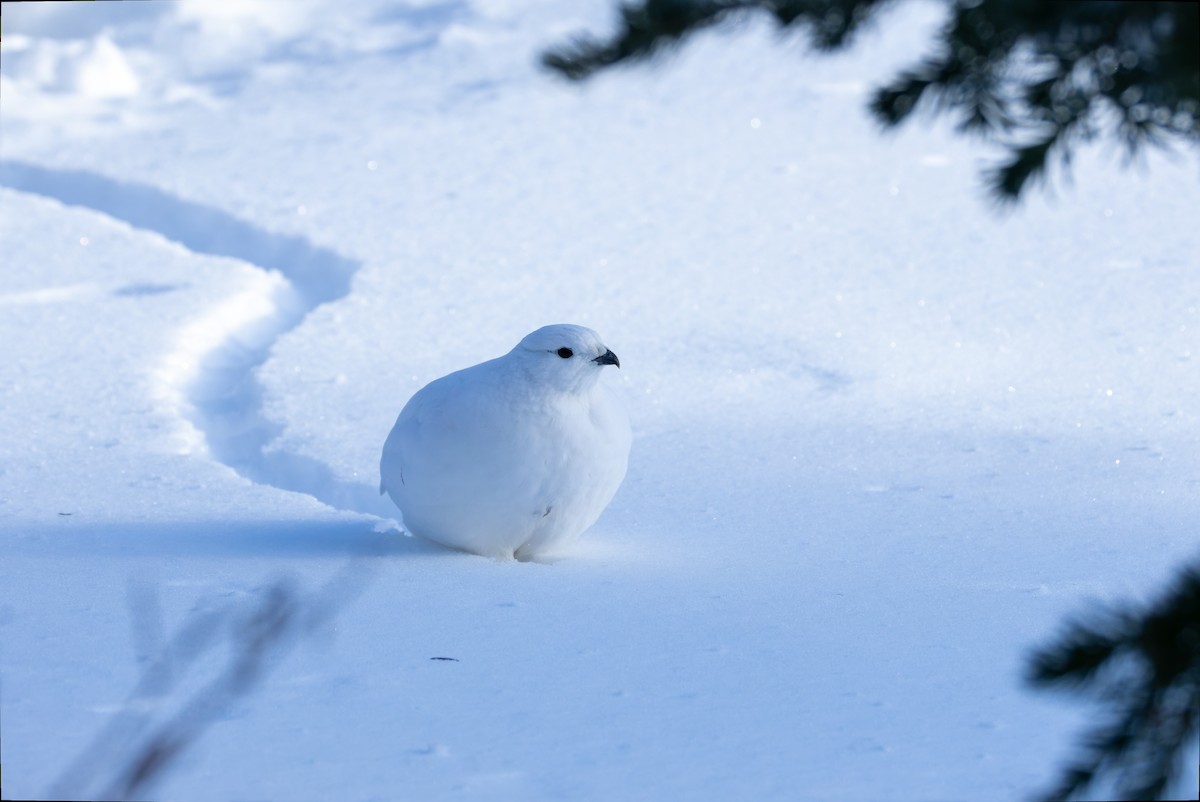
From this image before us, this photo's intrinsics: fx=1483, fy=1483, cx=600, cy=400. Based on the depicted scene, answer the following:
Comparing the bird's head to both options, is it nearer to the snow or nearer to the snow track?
the snow

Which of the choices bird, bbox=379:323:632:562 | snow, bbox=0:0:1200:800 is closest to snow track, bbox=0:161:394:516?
snow, bbox=0:0:1200:800

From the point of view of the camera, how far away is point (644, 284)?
5.93 metres

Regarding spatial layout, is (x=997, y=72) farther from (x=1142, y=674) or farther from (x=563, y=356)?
(x=563, y=356)

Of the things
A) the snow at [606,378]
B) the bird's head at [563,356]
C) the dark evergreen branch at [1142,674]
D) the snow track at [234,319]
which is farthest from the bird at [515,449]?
the dark evergreen branch at [1142,674]

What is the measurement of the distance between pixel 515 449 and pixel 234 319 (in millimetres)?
2838

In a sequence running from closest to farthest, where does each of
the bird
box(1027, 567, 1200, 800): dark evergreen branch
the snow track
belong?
1. box(1027, 567, 1200, 800): dark evergreen branch
2. the bird
3. the snow track

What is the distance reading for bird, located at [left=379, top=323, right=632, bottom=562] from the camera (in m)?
3.19

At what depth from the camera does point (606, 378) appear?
5020 mm

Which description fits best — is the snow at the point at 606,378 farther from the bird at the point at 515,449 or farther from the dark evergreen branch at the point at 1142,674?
the dark evergreen branch at the point at 1142,674

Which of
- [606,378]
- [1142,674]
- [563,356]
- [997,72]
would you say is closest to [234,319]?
[606,378]

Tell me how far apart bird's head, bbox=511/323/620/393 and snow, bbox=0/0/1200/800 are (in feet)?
1.39

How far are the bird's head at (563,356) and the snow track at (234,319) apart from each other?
3.08 feet

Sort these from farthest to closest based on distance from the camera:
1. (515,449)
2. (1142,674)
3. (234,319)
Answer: (234,319)
(515,449)
(1142,674)

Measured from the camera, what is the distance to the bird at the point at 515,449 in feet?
10.5
